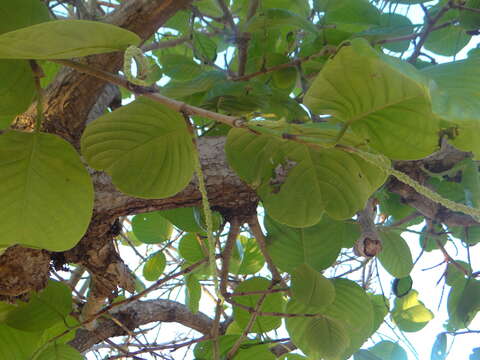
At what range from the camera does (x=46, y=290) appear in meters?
0.85

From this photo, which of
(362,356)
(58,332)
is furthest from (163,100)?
(362,356)

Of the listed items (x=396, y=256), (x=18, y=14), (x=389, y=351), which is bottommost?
(x=389, y=351)

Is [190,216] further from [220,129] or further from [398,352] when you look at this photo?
[398,352]

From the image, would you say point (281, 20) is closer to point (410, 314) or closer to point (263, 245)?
point (263, 245)

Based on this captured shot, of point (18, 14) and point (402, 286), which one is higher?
point (18, 14)

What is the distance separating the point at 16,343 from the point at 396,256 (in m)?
0.86

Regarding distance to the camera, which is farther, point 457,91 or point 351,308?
point 351,308

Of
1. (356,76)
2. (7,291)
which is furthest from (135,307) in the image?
(356,76)

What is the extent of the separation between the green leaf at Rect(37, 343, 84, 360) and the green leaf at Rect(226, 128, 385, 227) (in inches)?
18.9

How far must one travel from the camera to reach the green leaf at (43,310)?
2.64 ft

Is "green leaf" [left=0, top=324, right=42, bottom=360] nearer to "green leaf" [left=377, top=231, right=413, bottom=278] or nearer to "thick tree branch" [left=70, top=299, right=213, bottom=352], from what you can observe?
"thick tree branch" [left=70, top=299, right=213, bottom=352]

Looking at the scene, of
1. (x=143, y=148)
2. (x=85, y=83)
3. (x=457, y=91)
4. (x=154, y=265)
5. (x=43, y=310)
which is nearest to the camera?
(x=457, y=91)

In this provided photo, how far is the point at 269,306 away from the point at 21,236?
597 millimetres

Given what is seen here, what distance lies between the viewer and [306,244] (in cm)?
87
